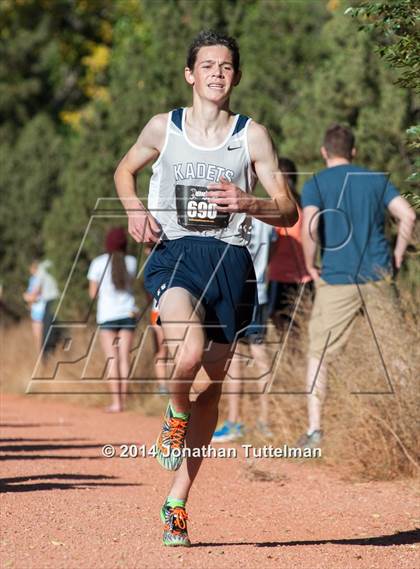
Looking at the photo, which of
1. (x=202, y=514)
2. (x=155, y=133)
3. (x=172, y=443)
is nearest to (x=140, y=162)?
(x=155, y=133)

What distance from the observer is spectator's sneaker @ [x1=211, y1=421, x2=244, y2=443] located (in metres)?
10.3

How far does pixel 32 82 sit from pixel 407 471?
22.6m

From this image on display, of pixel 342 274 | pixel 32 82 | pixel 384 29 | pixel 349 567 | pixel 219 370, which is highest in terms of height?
pixel 32 82

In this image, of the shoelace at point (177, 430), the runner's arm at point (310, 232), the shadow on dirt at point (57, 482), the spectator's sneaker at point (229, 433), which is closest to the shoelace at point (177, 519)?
the shoelace at point (177, 430)

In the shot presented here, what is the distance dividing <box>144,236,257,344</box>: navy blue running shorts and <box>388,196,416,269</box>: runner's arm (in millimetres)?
3359

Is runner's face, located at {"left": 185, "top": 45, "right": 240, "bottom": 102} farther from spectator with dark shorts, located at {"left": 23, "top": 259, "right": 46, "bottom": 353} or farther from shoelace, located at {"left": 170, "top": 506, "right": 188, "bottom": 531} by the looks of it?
spectator with dark shorts, located at {"left": 23, "top": 259, "right": 46, "bottom": 353}

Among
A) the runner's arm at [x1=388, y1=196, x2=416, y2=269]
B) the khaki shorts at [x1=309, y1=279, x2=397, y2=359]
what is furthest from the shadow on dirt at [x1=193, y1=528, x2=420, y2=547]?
the runner's arm at [x1=388, y1=196, x2=416, y2=269]

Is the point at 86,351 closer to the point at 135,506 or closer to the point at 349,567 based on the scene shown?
the point at 135,506

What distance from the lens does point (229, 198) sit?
223 inches

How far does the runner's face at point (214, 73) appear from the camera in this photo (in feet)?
20.4

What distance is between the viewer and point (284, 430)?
9.67 metres

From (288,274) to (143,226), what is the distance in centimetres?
500

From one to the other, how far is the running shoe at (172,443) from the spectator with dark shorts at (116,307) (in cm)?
712

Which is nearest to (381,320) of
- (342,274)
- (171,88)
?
(342,274)
